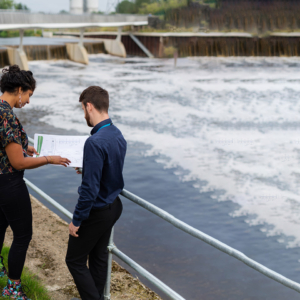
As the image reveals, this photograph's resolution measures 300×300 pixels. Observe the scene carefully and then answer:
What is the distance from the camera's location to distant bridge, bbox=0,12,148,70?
103ft

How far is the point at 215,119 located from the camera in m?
15.7

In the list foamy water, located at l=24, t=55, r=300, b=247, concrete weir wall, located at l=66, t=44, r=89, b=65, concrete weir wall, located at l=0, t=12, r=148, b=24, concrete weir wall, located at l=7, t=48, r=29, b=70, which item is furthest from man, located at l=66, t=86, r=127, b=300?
concrete weir wall, located at l=66, t=44, r=89, b=65

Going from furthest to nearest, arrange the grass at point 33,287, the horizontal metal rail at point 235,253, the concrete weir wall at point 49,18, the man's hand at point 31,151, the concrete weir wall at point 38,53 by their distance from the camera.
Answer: the concrete weir wall at point 38,53 < the concrete weir wall at point 49,18 < the grass at point 33,287 < the man's hand at point 31,151 < the horizontal metal rail at point 235,253

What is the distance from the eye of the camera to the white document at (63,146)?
2.54 m

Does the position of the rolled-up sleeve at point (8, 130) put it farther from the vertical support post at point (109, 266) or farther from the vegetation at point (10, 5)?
the vegetation at point (10, 5)

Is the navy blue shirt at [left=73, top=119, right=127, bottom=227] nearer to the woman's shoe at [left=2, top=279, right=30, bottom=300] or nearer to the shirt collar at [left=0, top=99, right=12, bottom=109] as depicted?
the shirt collar at [left=0, top=99, right=12, bottom=109]

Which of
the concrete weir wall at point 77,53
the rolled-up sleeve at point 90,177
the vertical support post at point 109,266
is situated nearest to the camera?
the rolled-up sleeve at point 90,177

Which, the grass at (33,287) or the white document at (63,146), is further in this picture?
the grass at (33,287)

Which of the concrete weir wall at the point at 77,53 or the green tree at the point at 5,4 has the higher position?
the green tree at the point at 5,4

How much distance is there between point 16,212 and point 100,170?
0.69m

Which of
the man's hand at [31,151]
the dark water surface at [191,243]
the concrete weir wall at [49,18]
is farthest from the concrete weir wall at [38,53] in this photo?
the man's hand at [31,151]

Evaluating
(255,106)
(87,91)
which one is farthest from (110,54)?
(87,91)

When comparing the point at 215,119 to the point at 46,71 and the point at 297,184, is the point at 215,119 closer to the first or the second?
the point at 297,184

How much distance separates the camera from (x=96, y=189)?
7.34 ft
